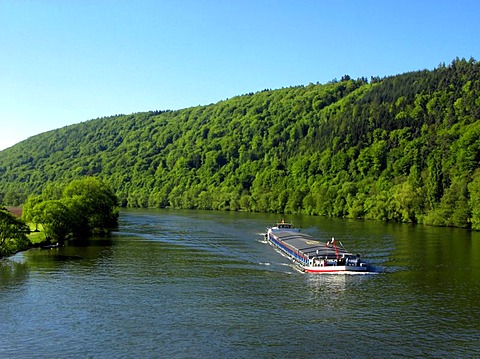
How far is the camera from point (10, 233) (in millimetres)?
89562

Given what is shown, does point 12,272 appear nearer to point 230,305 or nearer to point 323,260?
point 230,305

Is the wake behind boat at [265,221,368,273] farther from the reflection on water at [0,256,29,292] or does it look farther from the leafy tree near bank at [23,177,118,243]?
the leafy tree near bank at [23,177,118,243]

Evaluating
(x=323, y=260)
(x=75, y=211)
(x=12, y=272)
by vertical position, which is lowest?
(x=12, y=272)

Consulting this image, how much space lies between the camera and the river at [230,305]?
48.5 metres

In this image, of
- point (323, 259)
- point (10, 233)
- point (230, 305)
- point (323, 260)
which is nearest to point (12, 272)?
point (10, 233)

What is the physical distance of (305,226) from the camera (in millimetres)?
170625

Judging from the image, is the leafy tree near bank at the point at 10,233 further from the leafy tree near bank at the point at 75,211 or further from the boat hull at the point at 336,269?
the boat hull at the point at 336,269

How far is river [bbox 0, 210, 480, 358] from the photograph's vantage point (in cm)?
4847

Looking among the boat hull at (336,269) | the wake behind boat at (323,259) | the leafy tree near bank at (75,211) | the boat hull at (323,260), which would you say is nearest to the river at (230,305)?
the boat hull at (336,269)

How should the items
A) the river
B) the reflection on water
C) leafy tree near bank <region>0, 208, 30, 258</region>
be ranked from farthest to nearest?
leafy tree near bank <region>0, 208, 30, 258</region>
the reflection on water
the river

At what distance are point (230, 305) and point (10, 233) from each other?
1835 inches

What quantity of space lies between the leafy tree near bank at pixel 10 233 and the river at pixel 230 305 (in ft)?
9.29

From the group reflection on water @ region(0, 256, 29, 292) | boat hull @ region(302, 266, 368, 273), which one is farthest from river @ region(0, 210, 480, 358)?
boat hull @ region(302, 266, 368, 273)

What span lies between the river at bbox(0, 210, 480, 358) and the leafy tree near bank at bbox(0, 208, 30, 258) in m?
2.83
